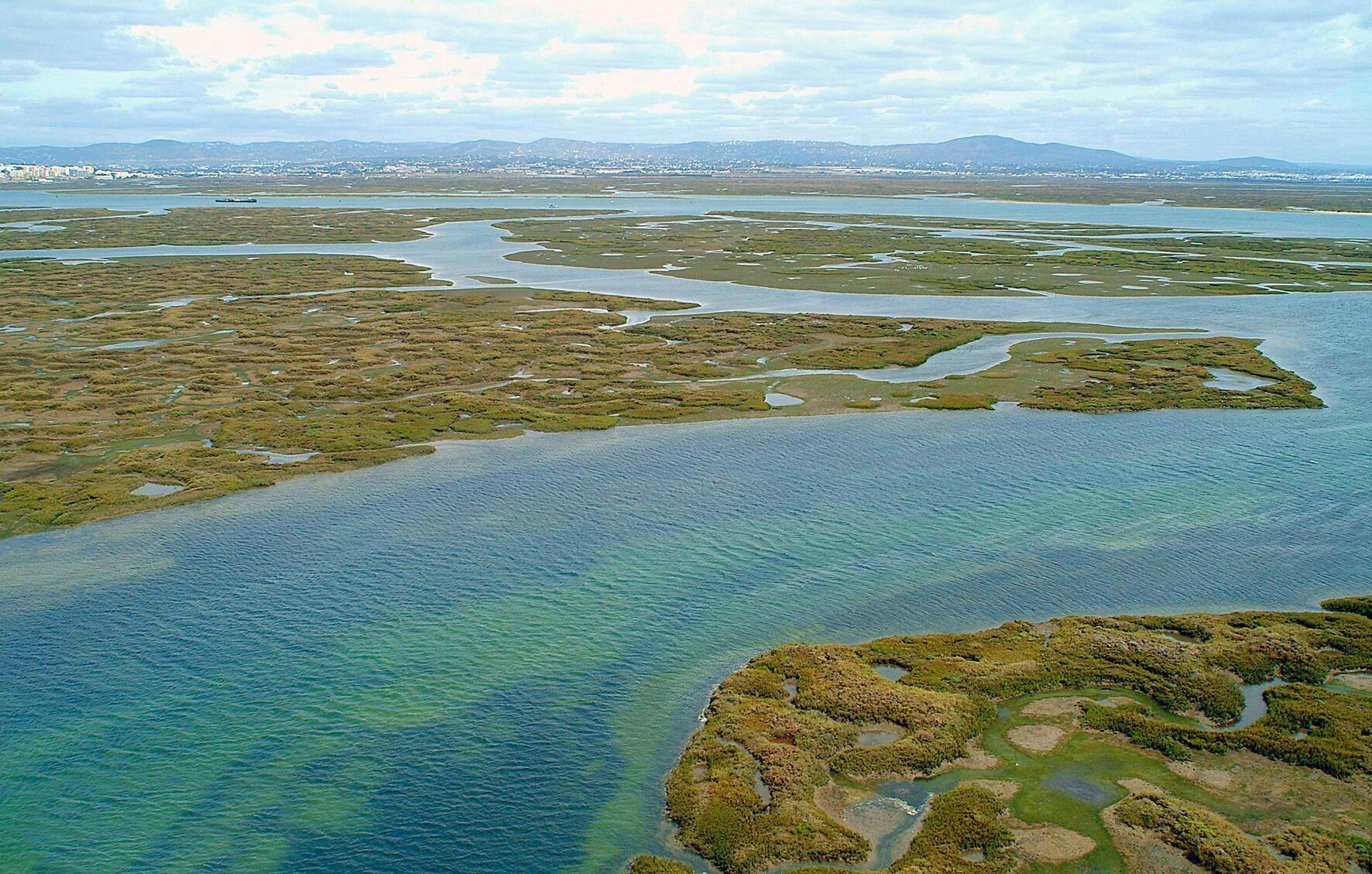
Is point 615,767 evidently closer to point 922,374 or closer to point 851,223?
point 922,374

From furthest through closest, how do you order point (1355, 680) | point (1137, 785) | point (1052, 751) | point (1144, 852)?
point (1355, 680)
point (1052, 751)
point (1137, 785)
point (1144, 852)

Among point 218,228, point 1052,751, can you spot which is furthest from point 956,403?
point 218,228

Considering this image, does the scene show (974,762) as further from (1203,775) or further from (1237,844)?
(1237,844)

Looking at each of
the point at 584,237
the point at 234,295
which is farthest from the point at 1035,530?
the point at 584,237

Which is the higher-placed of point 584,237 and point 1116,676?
point 584,237

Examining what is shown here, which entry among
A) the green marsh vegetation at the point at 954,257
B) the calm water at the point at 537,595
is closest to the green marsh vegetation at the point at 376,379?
the calm water at the point at 537,595

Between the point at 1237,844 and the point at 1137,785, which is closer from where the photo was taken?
the point at 1237,844

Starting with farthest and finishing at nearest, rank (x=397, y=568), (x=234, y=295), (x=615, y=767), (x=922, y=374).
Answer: (x=234, y=295)
(x=922, y=374)
(x=397, y=568)
(x=615, y=767)
